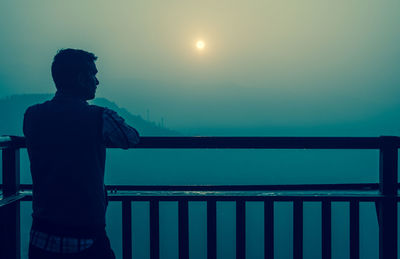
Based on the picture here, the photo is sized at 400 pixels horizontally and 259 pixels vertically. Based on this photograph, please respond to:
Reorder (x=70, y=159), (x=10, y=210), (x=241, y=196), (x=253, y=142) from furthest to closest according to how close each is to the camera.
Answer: (x=10, y=210) < (x=241, y=196) < (x=253, y=142) < (x=70, y=159)

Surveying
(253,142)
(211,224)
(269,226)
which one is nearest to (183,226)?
(211,224)

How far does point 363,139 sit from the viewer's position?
242 centimetres

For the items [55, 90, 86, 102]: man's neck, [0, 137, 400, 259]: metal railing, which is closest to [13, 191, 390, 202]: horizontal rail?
[0, 137, 400, 259]: metal railing

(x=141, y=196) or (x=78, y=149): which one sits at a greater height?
(x=78, y=149)

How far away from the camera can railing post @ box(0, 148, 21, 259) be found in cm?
259

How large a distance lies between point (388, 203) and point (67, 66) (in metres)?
2.19

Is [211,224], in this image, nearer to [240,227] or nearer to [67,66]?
[240,227]

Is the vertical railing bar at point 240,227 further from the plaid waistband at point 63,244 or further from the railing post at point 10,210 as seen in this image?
the railing post at point 10,210

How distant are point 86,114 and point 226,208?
116 metres

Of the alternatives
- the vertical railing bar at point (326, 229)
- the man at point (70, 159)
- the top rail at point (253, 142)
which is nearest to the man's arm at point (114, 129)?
the man at point (70, 159)

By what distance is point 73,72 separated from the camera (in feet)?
5.55

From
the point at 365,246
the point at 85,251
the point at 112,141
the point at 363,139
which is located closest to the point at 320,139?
the point at 363,139

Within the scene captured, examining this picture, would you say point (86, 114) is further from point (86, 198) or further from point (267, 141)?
point (267, 141)

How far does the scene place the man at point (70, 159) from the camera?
1604 millimetres
